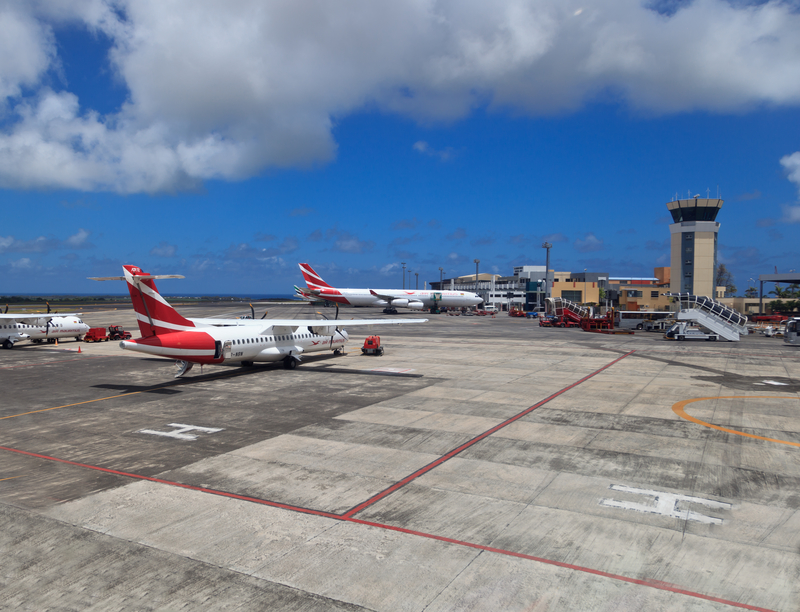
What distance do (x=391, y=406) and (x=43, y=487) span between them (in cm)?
1279

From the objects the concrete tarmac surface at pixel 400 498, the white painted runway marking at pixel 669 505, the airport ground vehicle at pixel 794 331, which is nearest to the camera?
the concrete tarmac surface at pixel 400 498

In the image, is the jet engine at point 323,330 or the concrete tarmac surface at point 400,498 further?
the jet engine at point 323,330

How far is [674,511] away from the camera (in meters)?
11.4

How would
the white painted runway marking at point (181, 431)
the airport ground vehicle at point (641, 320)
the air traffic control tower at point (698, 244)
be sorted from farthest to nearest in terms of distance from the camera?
the air traffic control tower at point (698, 244) < the airport ground vehicle at point (641, 320) < the white painted runway marking at point (181, 431)

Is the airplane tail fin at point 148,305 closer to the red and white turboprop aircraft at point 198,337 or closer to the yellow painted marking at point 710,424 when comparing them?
the red and white turboprop aircraft at point 198,337

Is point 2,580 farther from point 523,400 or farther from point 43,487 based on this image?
point 523,400

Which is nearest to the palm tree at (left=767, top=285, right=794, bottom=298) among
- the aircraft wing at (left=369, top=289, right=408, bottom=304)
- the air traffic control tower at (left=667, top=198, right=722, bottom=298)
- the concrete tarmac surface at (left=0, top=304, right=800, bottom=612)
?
the air traffic control tower at (left=667, top=198, right=722, bottom=298)

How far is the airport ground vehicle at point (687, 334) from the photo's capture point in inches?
2137

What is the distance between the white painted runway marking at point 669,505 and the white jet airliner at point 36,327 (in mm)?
50717

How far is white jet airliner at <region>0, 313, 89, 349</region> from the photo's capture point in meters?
44.0

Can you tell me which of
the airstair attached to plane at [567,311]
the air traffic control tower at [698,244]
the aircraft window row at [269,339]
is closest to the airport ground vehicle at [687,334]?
the airstair attached to plane at [567,311]

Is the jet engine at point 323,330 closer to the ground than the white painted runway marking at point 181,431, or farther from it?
→ farther from it

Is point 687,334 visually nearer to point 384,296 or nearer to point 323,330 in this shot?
point 323,330

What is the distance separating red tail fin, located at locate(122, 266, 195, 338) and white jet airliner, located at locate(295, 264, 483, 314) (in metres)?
73.1
